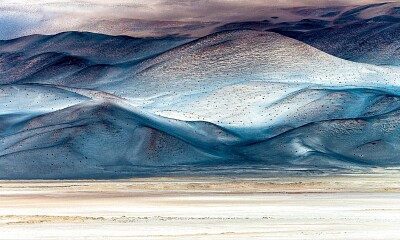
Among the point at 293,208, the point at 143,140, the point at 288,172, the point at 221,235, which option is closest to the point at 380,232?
the point at 221,235

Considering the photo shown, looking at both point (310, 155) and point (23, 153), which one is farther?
point (310, 155)

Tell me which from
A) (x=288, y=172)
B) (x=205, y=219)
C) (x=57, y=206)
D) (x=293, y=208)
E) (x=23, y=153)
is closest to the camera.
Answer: (x=205, y=219)

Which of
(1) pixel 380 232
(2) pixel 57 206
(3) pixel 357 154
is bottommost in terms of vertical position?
(3) pixel 357 154

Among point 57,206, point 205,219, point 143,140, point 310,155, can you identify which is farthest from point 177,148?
point 205,219

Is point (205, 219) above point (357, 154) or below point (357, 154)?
above

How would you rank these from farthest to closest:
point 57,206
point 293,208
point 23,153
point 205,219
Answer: point 23,153 < point 57,206 < point 293,208 < point 205,219

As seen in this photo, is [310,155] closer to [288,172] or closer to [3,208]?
[288,172]

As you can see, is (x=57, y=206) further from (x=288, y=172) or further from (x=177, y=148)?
(x=177, y=148)

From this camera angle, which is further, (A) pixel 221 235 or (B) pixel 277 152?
(B) pixel 277 152

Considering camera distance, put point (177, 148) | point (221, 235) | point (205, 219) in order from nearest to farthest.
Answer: point (221, 235)
point (205, 219)
point (177, 148)
